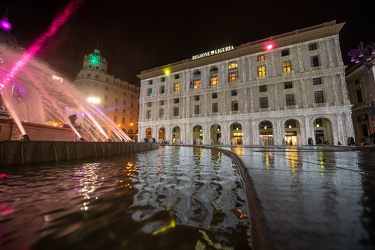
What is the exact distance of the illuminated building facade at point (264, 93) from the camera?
25.1 metres

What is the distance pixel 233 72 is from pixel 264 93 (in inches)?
275

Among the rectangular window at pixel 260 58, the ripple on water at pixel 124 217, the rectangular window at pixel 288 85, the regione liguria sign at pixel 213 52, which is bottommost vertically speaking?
the ripple on water at pixel 124 217

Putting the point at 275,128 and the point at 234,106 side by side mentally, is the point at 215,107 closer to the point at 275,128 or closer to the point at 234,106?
the point at 234,106

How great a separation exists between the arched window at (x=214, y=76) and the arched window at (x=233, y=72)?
7.81 feet

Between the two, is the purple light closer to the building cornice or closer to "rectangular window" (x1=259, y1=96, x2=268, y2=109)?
the building cornice

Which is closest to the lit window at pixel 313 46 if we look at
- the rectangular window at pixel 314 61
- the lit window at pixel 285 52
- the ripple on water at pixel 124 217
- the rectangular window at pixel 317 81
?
the rectangular window at pixel 314 61

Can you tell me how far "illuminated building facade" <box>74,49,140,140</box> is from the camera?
46562 mm

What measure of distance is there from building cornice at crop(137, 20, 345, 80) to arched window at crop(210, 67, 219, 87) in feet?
4.89

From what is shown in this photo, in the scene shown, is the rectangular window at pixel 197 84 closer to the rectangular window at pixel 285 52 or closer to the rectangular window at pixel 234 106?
the rectangular window at pixel 234 106

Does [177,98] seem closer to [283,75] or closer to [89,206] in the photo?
[283,75]

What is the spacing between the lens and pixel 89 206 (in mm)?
2123

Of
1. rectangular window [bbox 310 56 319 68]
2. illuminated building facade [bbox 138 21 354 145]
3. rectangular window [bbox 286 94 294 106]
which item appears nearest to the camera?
illuminated building facade [bbox 138 21 354 145]

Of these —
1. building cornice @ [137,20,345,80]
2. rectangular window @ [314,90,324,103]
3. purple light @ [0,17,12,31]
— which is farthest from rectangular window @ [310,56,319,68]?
purple light @ [0,17,12,31]

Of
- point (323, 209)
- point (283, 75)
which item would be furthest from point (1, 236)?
point (283, 75)
